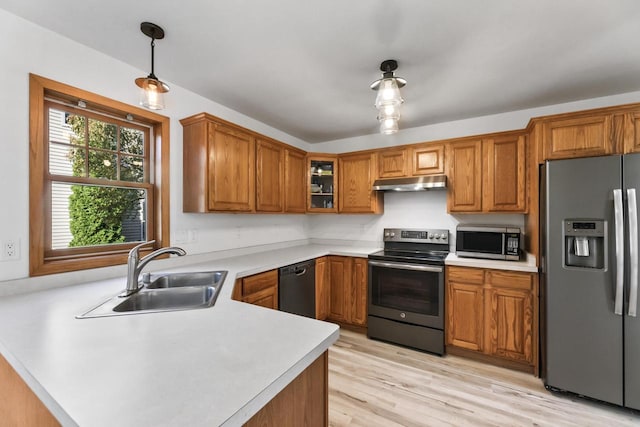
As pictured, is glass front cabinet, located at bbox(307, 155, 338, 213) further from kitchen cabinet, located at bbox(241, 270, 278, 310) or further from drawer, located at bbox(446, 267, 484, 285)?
drawer, located at bbox(446, 267, 484, 285)

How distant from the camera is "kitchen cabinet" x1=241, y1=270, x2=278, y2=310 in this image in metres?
2.14

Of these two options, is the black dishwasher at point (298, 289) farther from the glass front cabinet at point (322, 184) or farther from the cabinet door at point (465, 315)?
the cabinet door at point (465, 315)

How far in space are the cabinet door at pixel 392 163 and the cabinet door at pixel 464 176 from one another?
47 centimetres

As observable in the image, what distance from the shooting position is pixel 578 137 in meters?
2.12

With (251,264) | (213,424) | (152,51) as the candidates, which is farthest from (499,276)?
(152,51)

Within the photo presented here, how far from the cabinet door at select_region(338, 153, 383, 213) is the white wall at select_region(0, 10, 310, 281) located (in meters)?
1.73

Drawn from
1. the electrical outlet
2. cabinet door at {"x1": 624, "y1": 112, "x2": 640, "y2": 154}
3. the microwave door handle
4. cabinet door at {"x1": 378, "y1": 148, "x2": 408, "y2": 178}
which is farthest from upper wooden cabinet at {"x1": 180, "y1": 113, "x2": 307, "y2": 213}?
cabinet door at {"x1": 624, "y1": 112, "x2": 640, "y2": 154}

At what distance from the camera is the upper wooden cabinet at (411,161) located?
9.71 feet

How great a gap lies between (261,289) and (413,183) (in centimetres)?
190

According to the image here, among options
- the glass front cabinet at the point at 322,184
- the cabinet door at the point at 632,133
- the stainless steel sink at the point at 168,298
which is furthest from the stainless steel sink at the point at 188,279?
the cabinet door at the point at 632,133

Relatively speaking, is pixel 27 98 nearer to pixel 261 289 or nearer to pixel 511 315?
pixel 261 289

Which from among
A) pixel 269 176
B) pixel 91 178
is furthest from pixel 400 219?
pixel 91 178

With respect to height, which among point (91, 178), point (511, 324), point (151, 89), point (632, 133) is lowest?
point (511, 324)

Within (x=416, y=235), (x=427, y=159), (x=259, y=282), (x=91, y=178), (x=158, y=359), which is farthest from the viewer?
(x=416, y=235)
